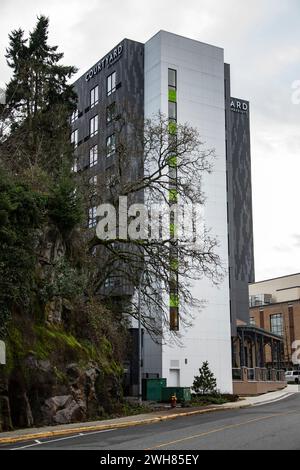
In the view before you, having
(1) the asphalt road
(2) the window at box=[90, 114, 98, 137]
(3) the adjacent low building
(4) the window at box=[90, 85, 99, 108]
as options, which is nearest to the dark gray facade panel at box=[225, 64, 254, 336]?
(4) the window at box=[90, 85, 99, 108]

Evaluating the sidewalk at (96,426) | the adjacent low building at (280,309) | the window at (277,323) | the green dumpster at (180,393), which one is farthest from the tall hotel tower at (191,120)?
the window at (277,323)

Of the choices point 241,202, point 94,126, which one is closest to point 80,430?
point 94,126

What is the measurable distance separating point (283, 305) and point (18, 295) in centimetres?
8415

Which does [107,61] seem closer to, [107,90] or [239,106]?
[107,90]

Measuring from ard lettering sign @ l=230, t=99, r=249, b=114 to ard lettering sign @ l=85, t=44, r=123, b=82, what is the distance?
19.7m

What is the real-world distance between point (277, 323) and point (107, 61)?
58.9 m

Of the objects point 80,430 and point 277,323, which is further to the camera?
point 277,323

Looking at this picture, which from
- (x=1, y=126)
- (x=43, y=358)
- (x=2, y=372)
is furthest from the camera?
(x=1, y=126)

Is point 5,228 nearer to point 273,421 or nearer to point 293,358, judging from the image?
point 273,421

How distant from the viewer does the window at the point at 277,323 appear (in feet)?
330

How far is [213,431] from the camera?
738 inches

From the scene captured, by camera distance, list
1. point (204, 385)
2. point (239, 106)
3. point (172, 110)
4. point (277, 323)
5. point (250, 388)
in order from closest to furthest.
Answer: point (204, 385)
point (250, 388)
point (172, 110)
point (239, 106)
point (277, 323)

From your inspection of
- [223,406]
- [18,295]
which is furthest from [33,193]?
[223,406]

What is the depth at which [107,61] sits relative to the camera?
5859cm
